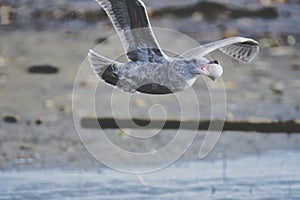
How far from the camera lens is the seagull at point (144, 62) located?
44.6 inches

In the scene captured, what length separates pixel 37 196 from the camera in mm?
2051

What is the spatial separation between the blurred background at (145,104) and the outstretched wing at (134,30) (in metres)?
0.89

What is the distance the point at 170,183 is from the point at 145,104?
66 cm

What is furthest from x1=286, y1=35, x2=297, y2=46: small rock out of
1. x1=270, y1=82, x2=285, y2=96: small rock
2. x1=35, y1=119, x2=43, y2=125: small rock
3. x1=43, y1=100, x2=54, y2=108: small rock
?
x1=35, y1=119, x2=43, y2=125: small rock

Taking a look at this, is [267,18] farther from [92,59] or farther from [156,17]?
[92,59]

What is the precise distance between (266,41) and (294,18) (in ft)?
1.10

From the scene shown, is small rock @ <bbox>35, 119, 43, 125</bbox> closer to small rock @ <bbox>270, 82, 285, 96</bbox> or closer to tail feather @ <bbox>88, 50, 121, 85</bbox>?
small rock @ <bbox>270, 82, 285, 96</bbox>

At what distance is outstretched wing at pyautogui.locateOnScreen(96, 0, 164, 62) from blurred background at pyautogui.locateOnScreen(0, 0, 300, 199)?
0.89 metres

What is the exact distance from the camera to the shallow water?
81.4 inches

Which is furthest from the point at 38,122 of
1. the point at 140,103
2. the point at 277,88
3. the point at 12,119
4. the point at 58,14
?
the point at 58,14

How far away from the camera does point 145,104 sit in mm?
2764

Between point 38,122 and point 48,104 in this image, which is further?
point 48,104

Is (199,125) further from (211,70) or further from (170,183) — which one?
(211,70)

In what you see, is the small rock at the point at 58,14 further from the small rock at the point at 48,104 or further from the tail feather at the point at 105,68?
the tail feather at the point at 105,68
